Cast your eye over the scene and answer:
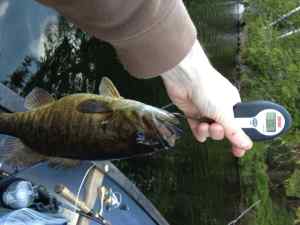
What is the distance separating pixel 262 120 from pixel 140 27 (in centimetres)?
71

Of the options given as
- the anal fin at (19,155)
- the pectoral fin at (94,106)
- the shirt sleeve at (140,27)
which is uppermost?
the shirt sleeve at (140,27)

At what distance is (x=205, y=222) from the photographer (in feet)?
20.3

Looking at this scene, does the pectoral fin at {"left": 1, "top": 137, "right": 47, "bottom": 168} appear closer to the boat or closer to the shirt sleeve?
the boat

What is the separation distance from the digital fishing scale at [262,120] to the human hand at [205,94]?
13 centimetres

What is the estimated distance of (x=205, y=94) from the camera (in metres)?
1.38

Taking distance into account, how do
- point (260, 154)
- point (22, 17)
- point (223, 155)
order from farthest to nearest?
point (260, 154)
point (223, 155)
point (22, 17)

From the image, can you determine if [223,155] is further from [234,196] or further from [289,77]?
[289,77]

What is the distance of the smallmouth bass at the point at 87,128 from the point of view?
1.87 metres

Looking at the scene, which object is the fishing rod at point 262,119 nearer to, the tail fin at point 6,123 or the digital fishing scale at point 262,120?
the digital fishing scale at point 262,120

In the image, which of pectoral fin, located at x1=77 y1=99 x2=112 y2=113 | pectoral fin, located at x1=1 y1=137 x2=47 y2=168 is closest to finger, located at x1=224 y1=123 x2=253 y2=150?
pectoral fin, located at x1=77 y1=99 x2=112 y2=113

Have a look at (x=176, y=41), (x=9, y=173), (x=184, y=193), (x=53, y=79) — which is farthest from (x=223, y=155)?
(x=176, y=41)

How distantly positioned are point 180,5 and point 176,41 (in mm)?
76

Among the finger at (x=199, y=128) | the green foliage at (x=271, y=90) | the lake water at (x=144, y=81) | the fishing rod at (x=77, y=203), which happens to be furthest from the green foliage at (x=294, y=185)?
the finger at (x=199, y=128)

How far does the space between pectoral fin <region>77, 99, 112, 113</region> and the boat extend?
366 millimetres
